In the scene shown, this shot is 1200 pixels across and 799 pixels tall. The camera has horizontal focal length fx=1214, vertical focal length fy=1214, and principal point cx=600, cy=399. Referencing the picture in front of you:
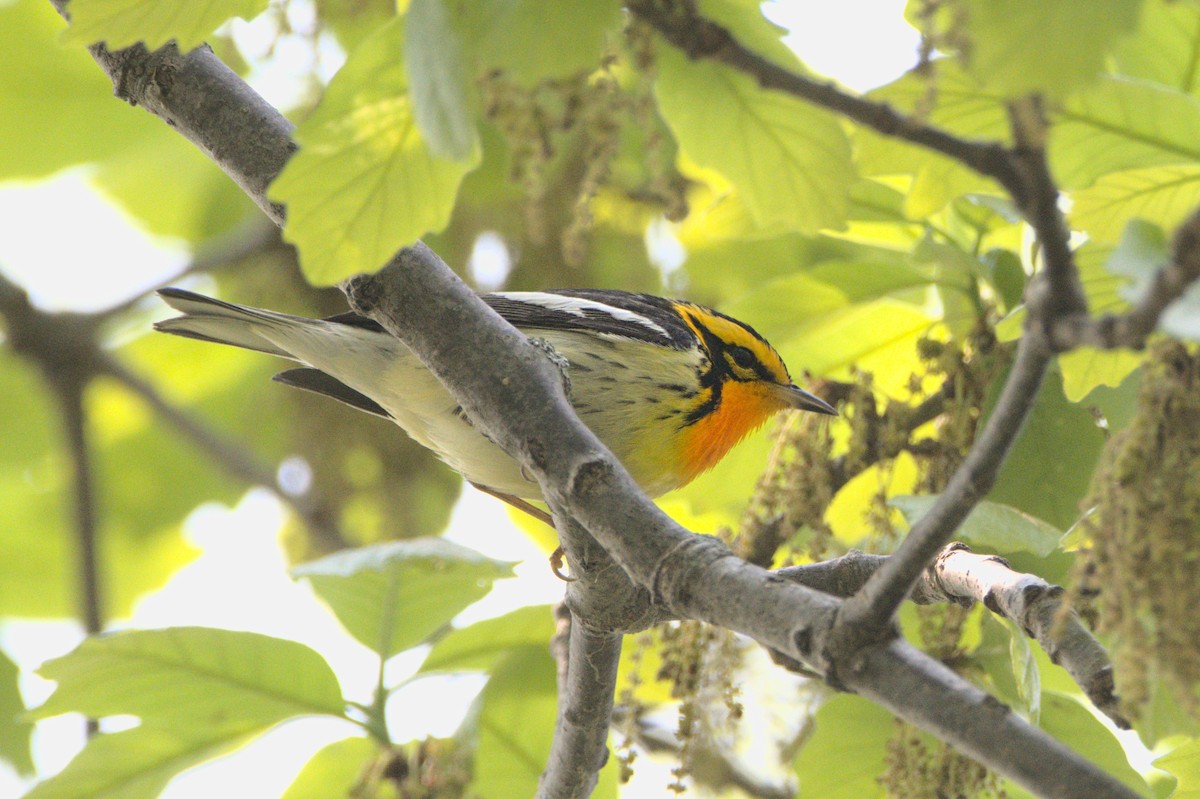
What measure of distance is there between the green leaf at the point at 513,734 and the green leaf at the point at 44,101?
315cm

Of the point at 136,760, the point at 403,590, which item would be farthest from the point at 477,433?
the point at 136,760

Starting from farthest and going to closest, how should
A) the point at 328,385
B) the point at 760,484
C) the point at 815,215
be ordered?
the point at 328,385 < the point at 760,484 < the point at 815,215

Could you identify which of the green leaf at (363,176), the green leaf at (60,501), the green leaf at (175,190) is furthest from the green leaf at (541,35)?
the green leaf at (60,501)

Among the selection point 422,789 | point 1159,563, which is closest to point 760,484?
point 422,789

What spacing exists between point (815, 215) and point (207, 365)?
5523mm

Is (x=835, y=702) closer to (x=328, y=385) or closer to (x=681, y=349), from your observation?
(x=681, y=349)

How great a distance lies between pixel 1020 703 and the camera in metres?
2.74

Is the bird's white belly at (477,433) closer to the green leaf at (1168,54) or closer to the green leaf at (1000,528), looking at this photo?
the green leaf at (1000,528)

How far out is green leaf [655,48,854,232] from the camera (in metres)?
1.70

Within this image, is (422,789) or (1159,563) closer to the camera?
(1159,563)

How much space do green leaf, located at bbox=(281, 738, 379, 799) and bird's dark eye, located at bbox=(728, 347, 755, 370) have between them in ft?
5.33

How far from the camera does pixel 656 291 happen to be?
561cm

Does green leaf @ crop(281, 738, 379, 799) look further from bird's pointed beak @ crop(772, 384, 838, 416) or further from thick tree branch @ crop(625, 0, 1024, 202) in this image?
thick tree branch @ crop(625, 0, 1024, 202)

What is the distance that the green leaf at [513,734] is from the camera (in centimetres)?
342
